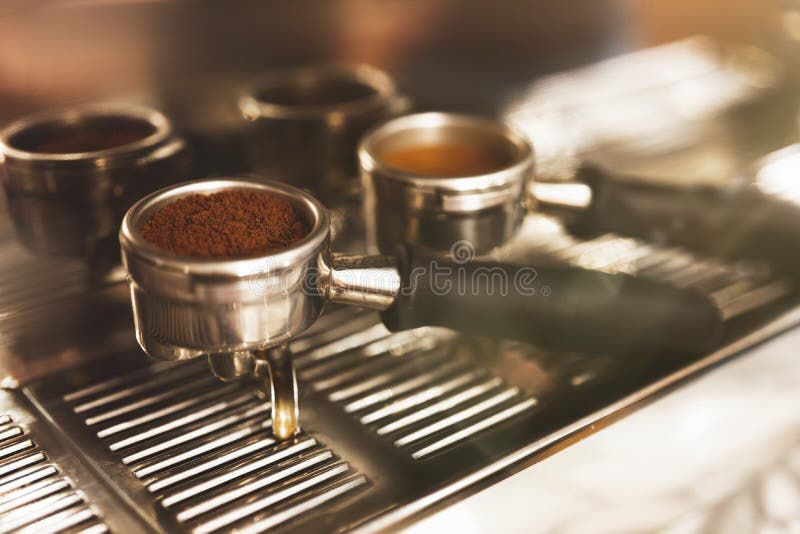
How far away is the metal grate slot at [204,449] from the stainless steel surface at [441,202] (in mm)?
203

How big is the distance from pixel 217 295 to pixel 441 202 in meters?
0.25

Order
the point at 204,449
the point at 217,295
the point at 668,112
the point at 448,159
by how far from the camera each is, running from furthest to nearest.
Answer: the point at 668,112 → the point at 448,159 → the point at 204,449 → the point at 217,295

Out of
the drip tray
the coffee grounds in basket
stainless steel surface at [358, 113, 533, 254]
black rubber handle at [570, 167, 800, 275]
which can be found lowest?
the drip tray

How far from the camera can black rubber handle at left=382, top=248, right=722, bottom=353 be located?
0.67 metres

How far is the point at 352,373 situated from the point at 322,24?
1.78 ft

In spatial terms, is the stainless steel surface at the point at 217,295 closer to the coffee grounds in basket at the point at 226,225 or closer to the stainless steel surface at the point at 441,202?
the coffee grounds in basket at the point at 226,225

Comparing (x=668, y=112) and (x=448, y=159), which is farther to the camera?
(x=668, y=112)

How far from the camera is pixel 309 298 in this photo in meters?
0.58

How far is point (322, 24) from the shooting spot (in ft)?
3.54

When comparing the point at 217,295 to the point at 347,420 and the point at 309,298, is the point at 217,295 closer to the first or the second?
the point at 309,298

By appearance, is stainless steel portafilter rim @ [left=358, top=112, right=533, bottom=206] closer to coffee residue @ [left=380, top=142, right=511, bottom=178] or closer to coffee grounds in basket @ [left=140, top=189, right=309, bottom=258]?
coffee residue @ [left=380, top=142, right=511, bottom=178]

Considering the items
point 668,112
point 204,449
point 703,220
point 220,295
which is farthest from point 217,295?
point 668,112

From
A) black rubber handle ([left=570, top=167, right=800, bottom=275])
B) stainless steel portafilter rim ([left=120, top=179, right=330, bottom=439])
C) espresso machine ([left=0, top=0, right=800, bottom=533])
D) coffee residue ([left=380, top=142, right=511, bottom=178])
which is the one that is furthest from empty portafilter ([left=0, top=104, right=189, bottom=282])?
black rubber handle ([left=570, top=167, right=800, bottom=275])

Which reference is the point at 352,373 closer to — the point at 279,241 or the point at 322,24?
the point at 279,241
